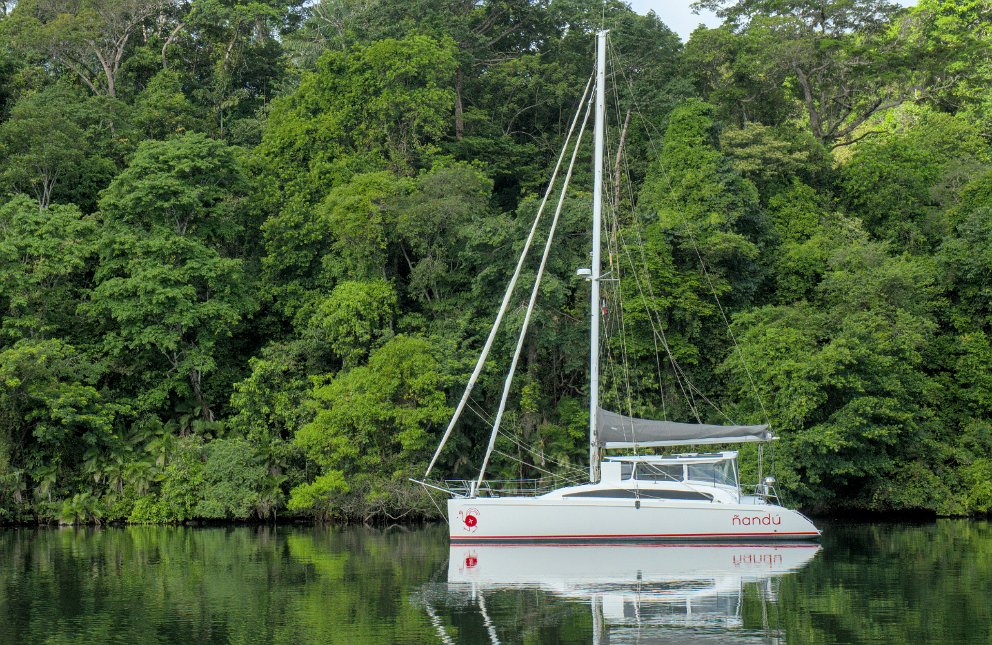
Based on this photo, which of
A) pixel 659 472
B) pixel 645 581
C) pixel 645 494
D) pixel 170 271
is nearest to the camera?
pixel 645 581

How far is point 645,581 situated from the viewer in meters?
22.3

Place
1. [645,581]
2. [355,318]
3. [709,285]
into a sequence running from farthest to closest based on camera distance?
[709,285] < [355,318] < [645,581]

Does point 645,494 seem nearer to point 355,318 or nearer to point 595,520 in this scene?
point 595,520

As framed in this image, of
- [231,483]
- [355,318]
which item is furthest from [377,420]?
[231,483]

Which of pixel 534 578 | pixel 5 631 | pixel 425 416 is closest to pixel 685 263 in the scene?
pixel 425 416

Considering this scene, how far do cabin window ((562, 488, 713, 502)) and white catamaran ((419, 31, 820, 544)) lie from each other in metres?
0.02

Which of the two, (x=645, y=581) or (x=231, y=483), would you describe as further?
(x=231, y=483)

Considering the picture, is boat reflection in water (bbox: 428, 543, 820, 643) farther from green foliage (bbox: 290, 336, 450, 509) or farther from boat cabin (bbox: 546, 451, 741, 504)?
green foliage (bbox: 290, 336, 450, 509)

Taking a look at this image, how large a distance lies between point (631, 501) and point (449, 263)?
18.1 m

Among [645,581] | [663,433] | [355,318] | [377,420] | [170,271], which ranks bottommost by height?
[645,581]

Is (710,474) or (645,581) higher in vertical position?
(710,474)

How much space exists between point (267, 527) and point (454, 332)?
9.36 metres

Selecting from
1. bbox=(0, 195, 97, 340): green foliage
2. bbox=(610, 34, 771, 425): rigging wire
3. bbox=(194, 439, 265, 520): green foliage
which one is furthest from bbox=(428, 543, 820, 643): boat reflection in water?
bbox=(0, 195, 97, 340): green foliage

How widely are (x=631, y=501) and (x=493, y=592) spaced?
744cm
